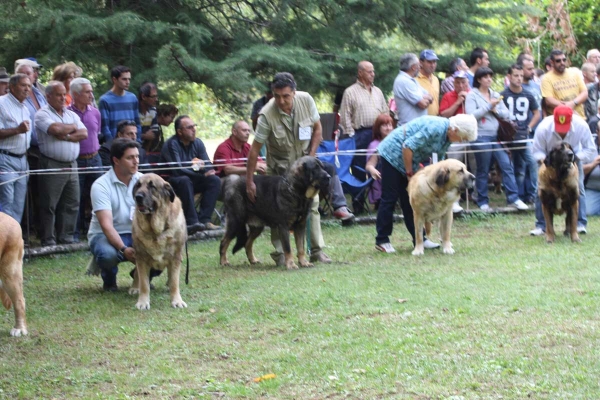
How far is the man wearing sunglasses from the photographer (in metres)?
15.0

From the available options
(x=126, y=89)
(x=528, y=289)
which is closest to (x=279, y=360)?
(x=528, y=289)

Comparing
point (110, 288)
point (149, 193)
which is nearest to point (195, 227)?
point (110, 288)

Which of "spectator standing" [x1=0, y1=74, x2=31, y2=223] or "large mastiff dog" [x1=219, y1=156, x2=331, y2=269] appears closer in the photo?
"large mastiff dog" [x1=219, y1=156, x2=331, y2=269]

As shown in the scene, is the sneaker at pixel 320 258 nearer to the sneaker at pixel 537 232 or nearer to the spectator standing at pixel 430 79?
the sneaker at pixel 537 232

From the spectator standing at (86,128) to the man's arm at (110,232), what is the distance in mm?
3163

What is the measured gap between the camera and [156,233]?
812 centimetres

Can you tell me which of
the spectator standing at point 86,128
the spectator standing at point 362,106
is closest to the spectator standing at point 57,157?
the spectator standing at point 86,128

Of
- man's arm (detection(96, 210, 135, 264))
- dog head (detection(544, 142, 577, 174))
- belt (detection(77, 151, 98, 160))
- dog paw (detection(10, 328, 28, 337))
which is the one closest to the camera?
dog paw (detection(10, 328, 28, 337))

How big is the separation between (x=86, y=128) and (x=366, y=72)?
14.6 feet

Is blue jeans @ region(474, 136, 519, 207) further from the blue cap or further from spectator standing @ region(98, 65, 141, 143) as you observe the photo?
spectator standing @ region(98, 65, 141, 143)

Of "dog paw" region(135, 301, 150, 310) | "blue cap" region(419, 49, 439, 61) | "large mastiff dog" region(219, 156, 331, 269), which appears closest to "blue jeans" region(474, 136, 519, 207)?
"blue cap" region(419, 49, 439, 61)

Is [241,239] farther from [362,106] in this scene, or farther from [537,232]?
[362,106]

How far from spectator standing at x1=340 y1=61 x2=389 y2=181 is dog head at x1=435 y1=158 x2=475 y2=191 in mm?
3534

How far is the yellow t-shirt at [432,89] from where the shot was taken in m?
14.1
